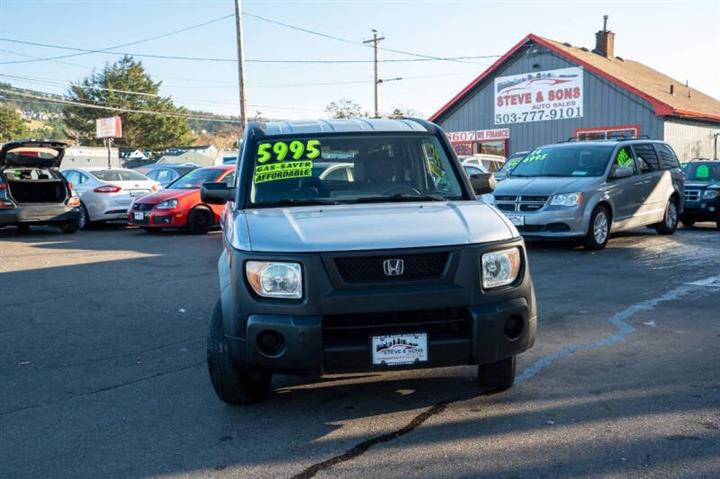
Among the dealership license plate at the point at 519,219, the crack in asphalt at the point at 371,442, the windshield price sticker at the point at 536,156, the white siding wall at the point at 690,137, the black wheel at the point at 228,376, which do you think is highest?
the white siding wall at the point at 690,137

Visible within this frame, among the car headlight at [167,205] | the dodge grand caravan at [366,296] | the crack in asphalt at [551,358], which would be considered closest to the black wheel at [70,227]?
the car headlight at [167,205]

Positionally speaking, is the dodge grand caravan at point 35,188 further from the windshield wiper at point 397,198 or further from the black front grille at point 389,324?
the black front grille at point 389,324

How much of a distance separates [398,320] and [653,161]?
11245mm

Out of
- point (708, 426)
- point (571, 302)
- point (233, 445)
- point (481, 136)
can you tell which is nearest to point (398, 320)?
point (233, 445)

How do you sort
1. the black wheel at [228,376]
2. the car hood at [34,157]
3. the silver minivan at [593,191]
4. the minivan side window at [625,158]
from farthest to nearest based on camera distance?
the car hood at [34,157] → the minivan side window at [625,158] → the silver minivan at [593,191] → the black wheel at [228,376]

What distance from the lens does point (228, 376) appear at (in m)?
4.42

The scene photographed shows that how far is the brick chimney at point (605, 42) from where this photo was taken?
1348 inches

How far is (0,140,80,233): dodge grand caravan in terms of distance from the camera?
1475cm

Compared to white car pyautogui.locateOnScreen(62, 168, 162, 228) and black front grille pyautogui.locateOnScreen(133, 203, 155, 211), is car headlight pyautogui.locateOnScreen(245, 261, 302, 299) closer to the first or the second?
black front grille pyautogui.locateOnScreen(133, 203, 155, 211)

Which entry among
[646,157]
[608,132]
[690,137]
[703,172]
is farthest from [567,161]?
[690,137]

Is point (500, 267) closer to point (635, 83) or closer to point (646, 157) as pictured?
point (646, 157)

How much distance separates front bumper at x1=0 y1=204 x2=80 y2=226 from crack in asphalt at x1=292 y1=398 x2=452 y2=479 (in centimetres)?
1279

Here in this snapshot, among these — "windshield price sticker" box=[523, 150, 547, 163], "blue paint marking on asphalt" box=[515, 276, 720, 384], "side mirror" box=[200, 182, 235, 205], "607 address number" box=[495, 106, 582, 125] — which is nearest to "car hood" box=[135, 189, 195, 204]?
"windshield price sticker" box=[523, 150, 547, 163]

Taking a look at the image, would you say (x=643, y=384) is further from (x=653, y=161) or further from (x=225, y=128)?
(x=225, y=128)
